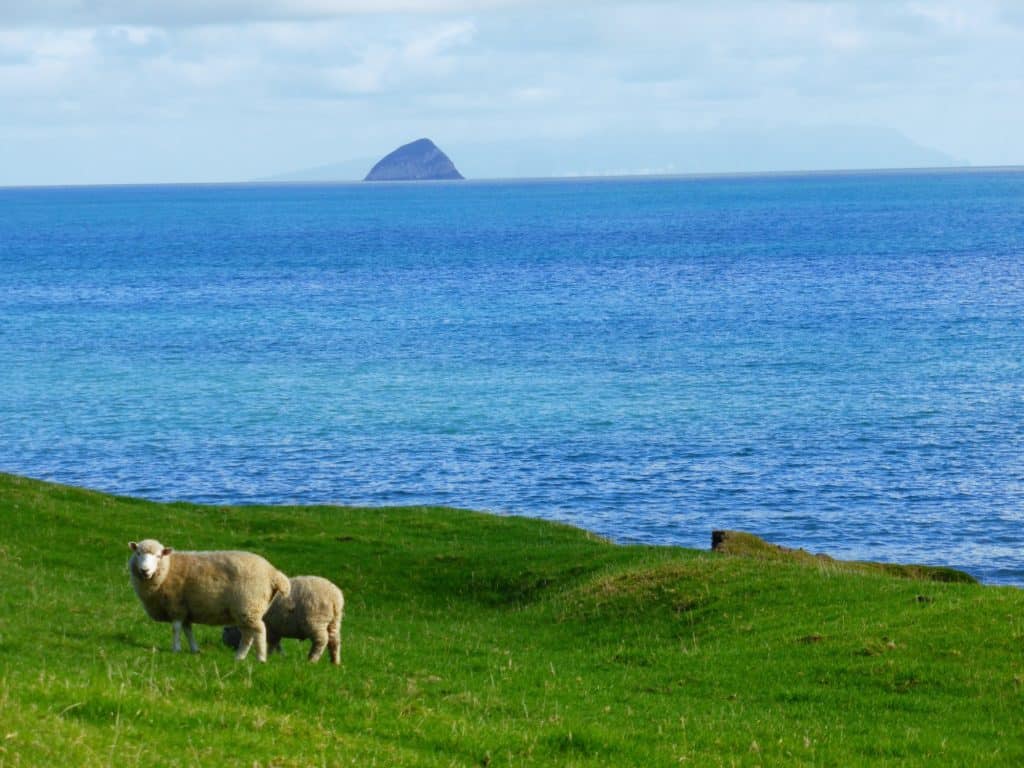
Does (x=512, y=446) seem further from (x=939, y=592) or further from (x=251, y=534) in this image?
(x=939, y=592)

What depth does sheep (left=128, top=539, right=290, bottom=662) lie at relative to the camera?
19.3 m

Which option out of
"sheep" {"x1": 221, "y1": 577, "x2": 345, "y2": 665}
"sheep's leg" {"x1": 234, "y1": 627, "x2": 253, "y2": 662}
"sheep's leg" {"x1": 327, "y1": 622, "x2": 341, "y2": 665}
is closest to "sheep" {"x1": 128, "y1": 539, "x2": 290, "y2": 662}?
"sheep's leg" {"x1": 234, "y1": 627, "x2": 253, "y2": 662}

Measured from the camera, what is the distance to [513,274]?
18388 cm

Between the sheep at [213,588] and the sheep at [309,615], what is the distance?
719 millimetres

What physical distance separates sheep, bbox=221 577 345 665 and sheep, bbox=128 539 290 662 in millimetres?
719

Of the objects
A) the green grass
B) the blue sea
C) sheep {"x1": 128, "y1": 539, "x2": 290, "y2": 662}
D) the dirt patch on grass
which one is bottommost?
the blue sea

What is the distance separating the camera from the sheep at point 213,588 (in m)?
19.3

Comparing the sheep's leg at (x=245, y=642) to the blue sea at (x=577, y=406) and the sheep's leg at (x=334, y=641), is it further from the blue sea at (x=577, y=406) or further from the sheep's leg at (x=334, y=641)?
Answer: the blue sea at (x=577, y=406)

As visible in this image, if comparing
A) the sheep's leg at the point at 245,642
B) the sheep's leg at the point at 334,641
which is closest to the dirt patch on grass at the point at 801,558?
the sheep's leg at the point at 334,641

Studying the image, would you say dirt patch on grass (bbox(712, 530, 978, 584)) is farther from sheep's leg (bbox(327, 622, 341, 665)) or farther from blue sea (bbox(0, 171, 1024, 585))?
sheep's leg (bbox(327, 622, 341, 665))

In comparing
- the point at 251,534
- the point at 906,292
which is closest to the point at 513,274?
the point at 906,292

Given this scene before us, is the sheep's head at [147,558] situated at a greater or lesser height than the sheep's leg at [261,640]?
greater

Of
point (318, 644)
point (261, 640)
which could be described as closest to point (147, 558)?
point (261, 640)

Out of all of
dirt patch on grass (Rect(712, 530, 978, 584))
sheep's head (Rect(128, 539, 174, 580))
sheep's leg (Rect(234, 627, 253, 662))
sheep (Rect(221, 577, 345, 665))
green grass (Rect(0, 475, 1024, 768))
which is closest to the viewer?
green grass (Rect(0, 475, 1024, 768))
